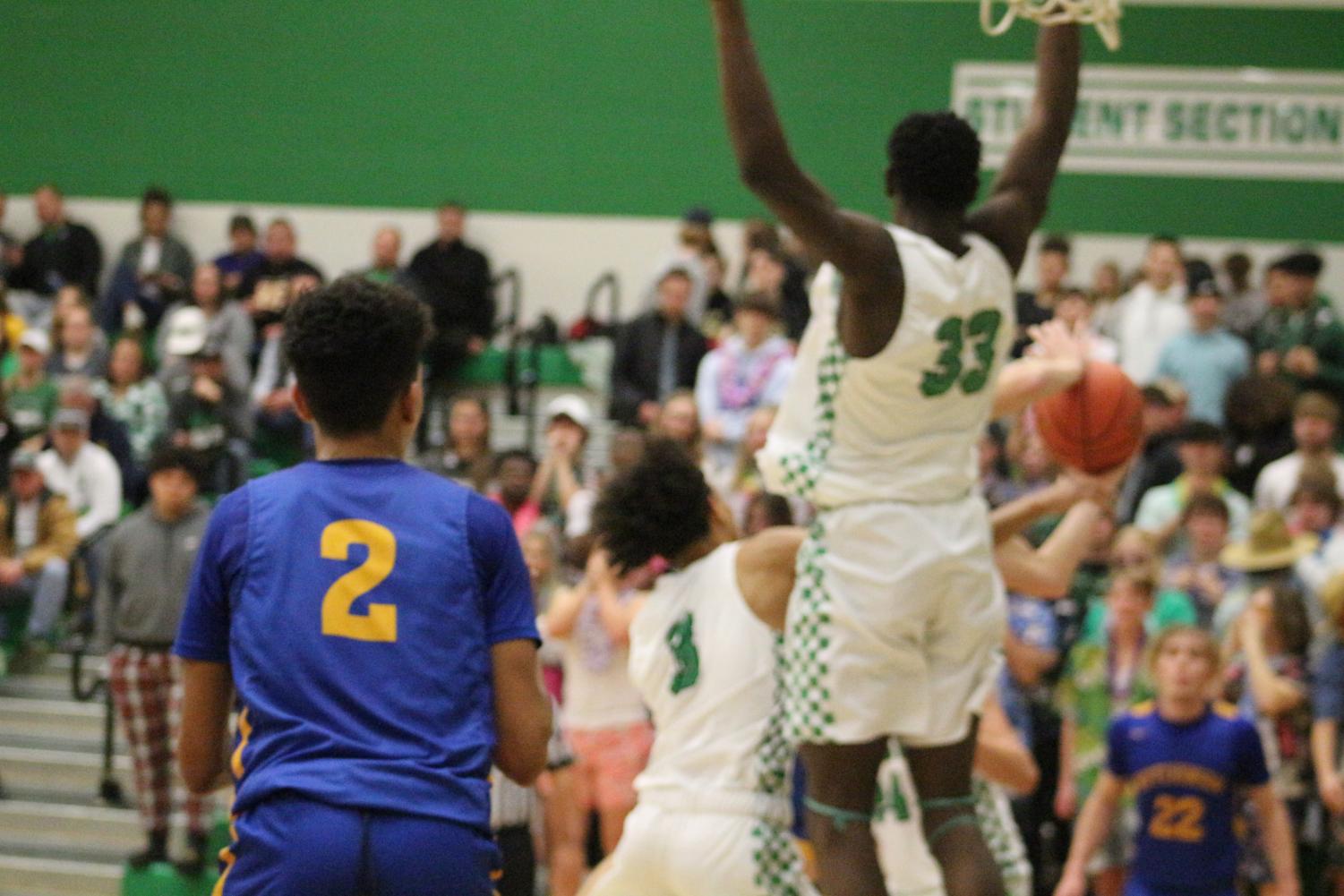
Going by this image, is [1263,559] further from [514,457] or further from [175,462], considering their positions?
[175,462]

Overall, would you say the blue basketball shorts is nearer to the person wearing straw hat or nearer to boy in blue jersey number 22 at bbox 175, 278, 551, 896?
boy in blue jersey number 22 at bbox 175, 278, 551, 896

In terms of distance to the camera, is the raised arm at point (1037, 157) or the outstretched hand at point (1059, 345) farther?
the outstretched hand at point (1059, 345)

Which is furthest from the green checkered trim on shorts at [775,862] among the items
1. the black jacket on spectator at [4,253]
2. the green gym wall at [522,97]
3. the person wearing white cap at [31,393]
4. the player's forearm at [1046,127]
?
the black jacket on spectator at [4,253]

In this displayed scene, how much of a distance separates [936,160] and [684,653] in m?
1.43

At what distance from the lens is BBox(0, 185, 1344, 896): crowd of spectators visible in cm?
739

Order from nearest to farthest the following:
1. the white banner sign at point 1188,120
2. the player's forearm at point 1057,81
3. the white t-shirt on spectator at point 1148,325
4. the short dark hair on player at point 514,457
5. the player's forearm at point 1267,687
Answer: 1. the player's forearm at point 1057,81
2. the player's forearm at point 1267,687
3. the short dark hair on player at point 514,457
4. the white t-shirt on spectator at point 1148,325
5. the white banner sign at point 1188,120

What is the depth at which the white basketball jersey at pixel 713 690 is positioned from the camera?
4523mm

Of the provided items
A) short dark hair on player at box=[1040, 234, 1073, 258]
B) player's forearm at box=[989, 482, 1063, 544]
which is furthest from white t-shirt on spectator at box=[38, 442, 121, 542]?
player's forearm at box=[989, 482, 1063, 544]

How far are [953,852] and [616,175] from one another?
38.2 feet

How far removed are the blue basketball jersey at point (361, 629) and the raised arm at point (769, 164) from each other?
1.02 m

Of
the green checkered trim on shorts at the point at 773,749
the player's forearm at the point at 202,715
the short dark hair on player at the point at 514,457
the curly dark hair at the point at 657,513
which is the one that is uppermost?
the curly dark hair at the point at 657,513

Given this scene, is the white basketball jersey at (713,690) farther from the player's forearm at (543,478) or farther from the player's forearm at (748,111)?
the player's forearm at (543,478)

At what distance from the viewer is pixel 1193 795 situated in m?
6.39

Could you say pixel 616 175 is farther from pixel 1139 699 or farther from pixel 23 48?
pixel 1139 699
